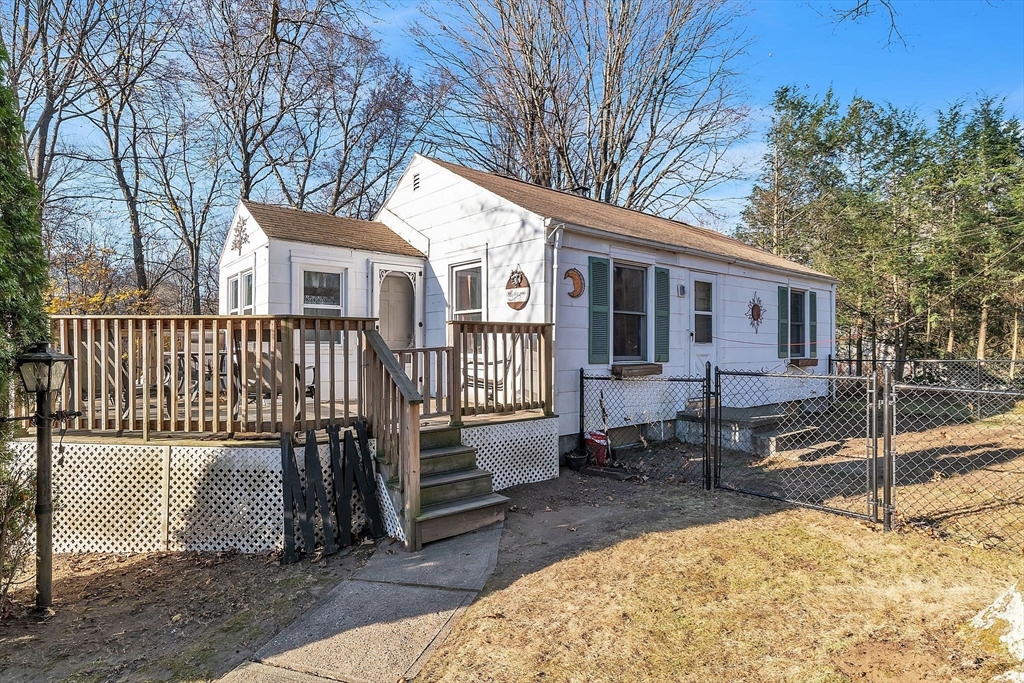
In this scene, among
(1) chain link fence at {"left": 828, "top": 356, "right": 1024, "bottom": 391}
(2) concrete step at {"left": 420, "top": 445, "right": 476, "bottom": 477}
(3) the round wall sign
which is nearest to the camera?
(2) concrete step at {"left": 420, "top": 445, "right": 476, "bottom": 477}

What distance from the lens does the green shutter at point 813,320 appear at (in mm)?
11266

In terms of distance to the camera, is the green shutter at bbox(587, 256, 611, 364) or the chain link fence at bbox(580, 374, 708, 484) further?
the green shutter at bbox(587, 256, 611, 364)

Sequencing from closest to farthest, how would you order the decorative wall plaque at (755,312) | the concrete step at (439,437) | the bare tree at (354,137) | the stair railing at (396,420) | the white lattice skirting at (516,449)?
the stair railing at (396,420), the concrete step at (439,437), the white lattice skirting at (516,449), the decorative wall plaque at (755,312), the bare tree at (354,137)

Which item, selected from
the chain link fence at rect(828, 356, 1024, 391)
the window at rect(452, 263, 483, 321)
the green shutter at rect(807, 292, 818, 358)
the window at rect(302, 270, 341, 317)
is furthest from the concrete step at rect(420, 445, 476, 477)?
the chain link fence at rect(828, 356, 1024, 391)

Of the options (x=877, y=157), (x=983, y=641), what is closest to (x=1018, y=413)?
(x=877, y=157)

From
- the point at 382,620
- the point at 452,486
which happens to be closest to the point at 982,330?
the point at 452,486

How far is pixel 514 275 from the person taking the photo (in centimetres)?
684

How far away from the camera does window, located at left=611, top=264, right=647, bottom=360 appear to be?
739cm

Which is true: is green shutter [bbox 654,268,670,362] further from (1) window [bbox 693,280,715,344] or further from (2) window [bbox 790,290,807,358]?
(2) window [bbox 790,290,807,358]

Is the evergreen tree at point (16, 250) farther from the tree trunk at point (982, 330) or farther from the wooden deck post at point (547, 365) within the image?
the tree trunk at point (982, 330)

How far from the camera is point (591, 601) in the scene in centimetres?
334

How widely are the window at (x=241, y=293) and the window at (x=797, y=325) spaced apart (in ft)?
33.0

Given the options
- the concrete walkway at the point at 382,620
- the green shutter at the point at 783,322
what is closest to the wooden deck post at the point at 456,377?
the concrete walkway at the point at 382,620

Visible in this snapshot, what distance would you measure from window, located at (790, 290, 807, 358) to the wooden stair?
8.40m
